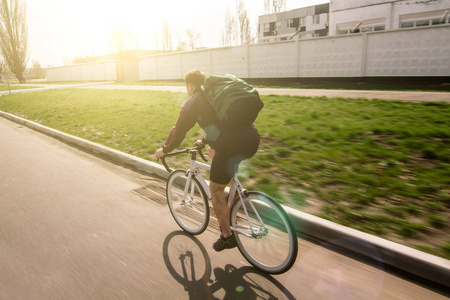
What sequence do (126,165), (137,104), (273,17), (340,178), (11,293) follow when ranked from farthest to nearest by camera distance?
(273,17) < (137,104) < (126,165) < (340,178) < (11,293)

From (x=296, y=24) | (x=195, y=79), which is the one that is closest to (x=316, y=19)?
(x=296, y=24)

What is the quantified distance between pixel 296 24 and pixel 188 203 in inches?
2119

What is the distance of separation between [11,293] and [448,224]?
4000 mm

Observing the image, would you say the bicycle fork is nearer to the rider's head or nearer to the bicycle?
the bicycle

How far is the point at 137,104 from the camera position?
13039 millimetres

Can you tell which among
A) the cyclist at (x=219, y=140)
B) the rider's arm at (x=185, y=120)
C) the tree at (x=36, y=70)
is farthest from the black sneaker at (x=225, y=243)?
the tree at (x=36, y=70)

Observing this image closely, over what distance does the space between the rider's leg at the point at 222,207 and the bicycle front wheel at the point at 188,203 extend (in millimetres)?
350

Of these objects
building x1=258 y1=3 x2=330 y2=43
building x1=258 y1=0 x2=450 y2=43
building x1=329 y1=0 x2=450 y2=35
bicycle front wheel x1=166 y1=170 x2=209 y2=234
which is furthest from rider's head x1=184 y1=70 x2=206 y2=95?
building x1=258 y1=3 x2=330 y2=43

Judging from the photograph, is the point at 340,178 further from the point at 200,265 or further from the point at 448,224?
the point at 200,265

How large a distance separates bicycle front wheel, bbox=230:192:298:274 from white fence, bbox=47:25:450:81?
48.2 feet

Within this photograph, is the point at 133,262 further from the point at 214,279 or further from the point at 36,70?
the point at 36,70

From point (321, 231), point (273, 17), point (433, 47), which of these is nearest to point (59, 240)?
point (321, 231)

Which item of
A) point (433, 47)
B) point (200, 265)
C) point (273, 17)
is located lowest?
point (200, 265)

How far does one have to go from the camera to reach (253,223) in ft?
9.66
